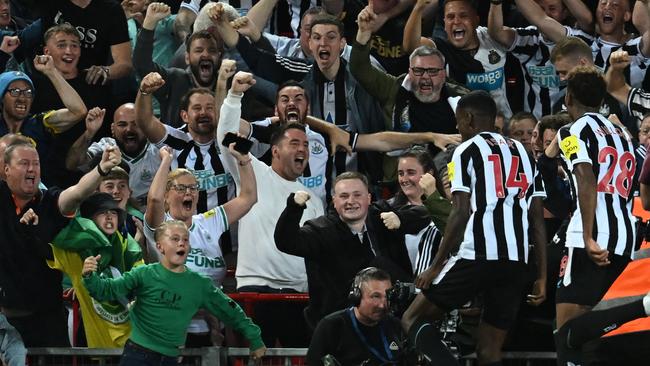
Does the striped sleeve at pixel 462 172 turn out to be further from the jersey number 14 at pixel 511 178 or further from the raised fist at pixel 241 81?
the raised fist at pixel 241 81

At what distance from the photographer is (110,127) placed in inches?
510

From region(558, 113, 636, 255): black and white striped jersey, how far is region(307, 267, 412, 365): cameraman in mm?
1230

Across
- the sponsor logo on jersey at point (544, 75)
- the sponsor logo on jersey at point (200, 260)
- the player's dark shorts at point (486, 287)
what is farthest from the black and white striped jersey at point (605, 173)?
the sponsor logo on jersey at point (544, 75)

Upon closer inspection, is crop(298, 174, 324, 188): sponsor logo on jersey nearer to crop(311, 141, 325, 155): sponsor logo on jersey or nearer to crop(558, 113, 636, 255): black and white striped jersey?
crop(311, 141, 325, 155): sponsor logo on jersey

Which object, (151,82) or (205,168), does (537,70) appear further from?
(151,82)

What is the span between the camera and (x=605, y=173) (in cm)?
921

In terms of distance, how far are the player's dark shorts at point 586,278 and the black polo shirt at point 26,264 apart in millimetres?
3439

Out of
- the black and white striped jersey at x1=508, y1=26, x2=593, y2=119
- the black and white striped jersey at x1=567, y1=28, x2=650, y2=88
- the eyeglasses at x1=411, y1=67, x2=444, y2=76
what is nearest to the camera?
the eyeglasses at x1=411, y1=67, x2=444, y2=76

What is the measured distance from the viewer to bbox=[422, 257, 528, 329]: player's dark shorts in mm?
9094

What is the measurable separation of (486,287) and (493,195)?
1.88 feet

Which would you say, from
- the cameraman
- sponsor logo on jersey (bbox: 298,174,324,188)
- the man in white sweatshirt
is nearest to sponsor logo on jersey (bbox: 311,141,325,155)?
sponsor logo on jersey (bbox: 298,174,324,188)

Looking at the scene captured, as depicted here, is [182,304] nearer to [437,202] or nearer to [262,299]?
[262,299]

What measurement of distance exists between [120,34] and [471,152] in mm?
5030

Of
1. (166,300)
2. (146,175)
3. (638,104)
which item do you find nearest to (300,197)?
(166,300)
